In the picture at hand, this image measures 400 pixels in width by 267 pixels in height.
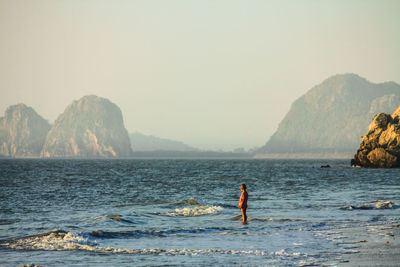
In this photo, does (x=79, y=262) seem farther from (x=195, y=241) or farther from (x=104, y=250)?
(x=195, y=241)

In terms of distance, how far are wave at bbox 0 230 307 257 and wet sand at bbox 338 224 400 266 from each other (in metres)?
1.86

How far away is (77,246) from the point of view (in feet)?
61.1

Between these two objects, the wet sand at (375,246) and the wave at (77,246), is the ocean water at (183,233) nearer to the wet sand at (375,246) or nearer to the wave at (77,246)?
the wave at (77,246)

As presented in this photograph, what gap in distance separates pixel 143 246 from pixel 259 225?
24.1ft

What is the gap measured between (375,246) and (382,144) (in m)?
104

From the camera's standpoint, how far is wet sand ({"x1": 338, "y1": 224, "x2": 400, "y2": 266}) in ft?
48.4

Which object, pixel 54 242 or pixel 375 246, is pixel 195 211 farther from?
pixel 375 246

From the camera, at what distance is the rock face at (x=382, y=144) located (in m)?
113

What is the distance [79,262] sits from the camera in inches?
614

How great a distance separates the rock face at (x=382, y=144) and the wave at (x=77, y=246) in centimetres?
10377

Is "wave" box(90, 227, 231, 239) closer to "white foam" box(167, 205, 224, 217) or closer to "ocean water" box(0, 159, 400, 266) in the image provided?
"ocean water" box(0, 159, 400, 266)

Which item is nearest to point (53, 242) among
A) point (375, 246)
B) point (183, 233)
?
point (183, 233)

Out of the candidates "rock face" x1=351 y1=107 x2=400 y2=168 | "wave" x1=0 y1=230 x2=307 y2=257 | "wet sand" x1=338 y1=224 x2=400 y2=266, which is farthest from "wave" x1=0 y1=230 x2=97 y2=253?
"rock face" x1=351 y1=107 x2=400 y2=168

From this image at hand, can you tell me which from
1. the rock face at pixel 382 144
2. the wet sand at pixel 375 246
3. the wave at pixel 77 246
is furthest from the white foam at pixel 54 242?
the rock face at pixel 382 144
